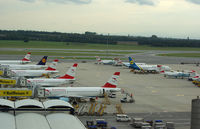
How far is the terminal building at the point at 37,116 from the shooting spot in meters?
28.7

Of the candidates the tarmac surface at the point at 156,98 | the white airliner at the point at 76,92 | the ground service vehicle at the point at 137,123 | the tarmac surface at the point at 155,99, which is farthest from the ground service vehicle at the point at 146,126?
the white airliner at the point at 76,92

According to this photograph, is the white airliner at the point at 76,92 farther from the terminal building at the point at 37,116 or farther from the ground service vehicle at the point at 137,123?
the terminal building at the point at 37,116

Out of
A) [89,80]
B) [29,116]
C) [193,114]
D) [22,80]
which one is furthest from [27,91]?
[89,80]

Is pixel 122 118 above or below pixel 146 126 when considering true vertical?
below

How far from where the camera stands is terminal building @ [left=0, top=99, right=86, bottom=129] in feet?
94.1

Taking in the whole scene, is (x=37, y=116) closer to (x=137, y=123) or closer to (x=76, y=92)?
(x=137, y=123)

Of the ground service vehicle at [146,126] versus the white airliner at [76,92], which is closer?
the ground service vehicle at [146,126]

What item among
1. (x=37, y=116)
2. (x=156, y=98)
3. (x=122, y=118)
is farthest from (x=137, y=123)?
(x=156, y=98)

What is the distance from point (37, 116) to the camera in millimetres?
32156

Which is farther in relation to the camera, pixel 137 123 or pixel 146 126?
pixel 137 123

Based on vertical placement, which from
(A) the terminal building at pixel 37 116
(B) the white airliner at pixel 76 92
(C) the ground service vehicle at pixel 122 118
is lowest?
(C) the ground service vehicle at pixel 122 118

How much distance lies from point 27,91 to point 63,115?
57.8ft

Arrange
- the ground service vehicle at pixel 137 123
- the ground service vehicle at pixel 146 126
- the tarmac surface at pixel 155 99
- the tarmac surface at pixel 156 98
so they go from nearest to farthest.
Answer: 1. the ground service vehicle at pixel 146 126
2. the ground service vehicle at pixel 137 123
3. the tarmac surface at pixel 155 99
4. the tarmac surface at pixel 156 98

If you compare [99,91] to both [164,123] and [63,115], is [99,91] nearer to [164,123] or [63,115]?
[164,123]
